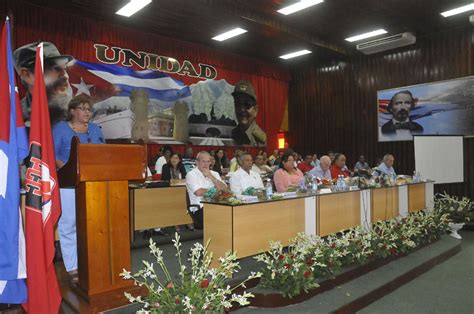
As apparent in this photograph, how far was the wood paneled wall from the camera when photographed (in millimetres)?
8125

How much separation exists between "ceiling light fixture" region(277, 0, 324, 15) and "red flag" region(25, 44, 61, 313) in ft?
18.8

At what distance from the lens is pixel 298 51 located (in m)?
9.69

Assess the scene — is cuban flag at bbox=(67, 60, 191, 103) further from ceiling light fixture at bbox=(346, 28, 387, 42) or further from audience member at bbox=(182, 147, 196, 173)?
ceiling light fixture at bbox=(346, 28, 387, 42)

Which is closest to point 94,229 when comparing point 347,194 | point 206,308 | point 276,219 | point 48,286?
point 48,286

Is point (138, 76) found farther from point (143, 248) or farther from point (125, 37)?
point (143, 248)

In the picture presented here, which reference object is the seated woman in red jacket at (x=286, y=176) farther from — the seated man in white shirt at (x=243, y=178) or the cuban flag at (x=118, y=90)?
the cuban flag at (x=118, y=90)

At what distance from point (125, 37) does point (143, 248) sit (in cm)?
527

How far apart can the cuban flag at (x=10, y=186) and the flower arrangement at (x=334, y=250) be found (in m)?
1.83

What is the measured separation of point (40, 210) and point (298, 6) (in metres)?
6.29

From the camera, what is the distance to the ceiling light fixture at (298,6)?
660 cm

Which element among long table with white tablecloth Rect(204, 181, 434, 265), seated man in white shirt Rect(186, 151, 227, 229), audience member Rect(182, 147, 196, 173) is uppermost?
audience member Rect(182, 147, 196, 173)

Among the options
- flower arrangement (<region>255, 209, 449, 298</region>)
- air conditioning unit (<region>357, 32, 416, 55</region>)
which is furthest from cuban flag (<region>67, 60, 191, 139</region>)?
flower arrangement (<region>255, 209, 449, 298</region>)

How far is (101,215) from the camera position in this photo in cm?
225

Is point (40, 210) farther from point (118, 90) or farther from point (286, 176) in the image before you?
point (118, 90)
